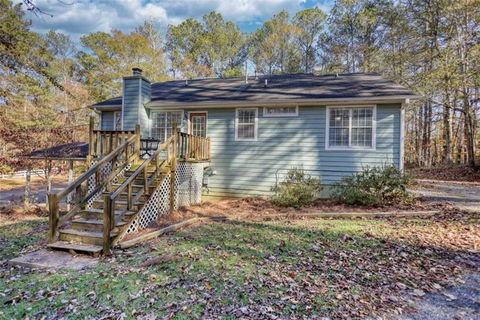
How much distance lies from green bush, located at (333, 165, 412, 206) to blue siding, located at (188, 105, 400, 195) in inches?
39.6

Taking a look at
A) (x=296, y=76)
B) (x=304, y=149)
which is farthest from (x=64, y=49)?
(x=304, y=149)

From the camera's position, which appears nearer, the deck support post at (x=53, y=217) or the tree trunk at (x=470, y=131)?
the deck support post at (x=53, y=217)

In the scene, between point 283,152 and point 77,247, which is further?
point 283,152

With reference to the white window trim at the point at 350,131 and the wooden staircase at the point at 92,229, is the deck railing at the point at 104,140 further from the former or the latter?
the white window trim at the point at 350,131

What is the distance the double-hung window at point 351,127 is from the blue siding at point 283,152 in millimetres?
172

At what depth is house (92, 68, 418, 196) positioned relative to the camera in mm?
8992

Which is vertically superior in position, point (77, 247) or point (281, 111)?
point (281, 111)

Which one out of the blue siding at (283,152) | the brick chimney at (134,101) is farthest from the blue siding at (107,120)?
the blue siding at (283,152)

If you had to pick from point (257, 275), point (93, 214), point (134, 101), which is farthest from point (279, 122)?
point (257, 275)

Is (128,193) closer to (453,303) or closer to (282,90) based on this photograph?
(453,303)

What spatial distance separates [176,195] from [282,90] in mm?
5477

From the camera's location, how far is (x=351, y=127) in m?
9.23

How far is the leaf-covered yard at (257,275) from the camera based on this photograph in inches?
123

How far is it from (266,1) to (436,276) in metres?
25.5
